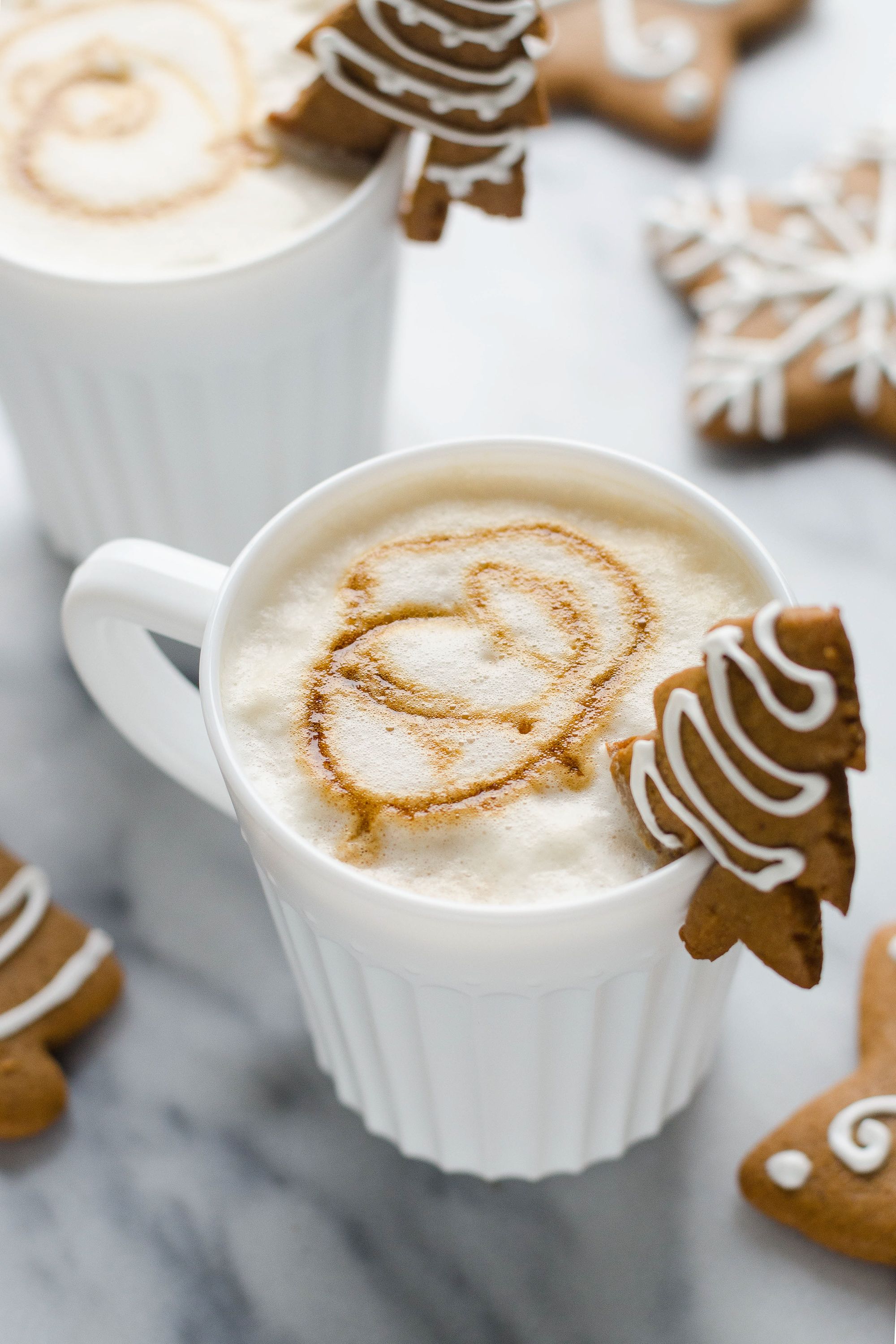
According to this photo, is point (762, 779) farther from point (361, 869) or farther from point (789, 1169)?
point (789, 1169)

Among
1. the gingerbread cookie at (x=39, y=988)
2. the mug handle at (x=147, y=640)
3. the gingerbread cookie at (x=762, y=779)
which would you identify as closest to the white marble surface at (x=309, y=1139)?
the gingerbread cookie at (x=39, y=988)

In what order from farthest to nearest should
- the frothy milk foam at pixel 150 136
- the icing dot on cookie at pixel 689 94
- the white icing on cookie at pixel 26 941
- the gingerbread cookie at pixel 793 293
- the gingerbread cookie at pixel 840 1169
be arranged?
the icing dot on cookie at pixel 689 94 < the gingerbread cookie at pixel 793 293 < the frothy milk foam at pixel 150 136 < the white icing on cookie at pixel 26 941 < the gingerbread cookie at pixel 840 1169

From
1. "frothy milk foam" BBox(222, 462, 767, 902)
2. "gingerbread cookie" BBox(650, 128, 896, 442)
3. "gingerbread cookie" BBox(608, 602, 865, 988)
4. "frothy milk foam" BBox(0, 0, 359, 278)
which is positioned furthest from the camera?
"gingerbread cookie" BBox(650, 128, 896, 442)

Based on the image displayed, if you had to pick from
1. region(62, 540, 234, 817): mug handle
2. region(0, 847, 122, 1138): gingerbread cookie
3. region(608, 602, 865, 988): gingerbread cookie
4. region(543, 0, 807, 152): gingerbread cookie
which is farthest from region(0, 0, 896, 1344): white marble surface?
region(543, 0, 807, 152): gingerbread cookie

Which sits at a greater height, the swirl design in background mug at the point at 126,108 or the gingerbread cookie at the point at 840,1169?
the swirl design in background mug at the point at 126,108

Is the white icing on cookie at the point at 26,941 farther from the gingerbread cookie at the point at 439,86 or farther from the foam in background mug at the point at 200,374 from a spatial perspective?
the gingerbread cookie at the point at 439,86

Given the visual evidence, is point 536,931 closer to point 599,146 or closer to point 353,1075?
point 353,1075

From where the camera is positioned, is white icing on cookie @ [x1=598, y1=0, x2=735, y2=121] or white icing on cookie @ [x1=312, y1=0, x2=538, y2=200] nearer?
white icing on cookie @ [x1=312, y1=0, x2=538, y2=200]

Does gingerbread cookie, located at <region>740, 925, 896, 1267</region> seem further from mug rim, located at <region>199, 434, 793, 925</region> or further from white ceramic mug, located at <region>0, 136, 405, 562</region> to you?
white ceramic mug, located at <region>0, 136, 405, 562</region>

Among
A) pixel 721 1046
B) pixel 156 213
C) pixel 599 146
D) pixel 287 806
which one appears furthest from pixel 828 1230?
pixel 599 146
